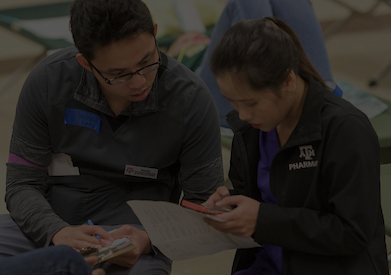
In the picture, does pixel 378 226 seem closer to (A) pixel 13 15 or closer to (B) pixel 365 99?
(B) pixel 365 99

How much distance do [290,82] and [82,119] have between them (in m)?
0.72

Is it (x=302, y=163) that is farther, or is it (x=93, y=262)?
(x=93, y=262)

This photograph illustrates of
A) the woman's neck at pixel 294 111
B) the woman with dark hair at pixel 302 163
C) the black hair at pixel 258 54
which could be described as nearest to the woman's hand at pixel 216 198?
the woman with dark hair at pixel 302 163

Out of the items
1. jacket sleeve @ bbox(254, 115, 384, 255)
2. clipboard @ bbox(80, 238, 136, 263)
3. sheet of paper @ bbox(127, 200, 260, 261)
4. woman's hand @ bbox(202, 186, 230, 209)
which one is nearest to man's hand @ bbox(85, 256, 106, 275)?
clipboard @ bbox(80, 238, 136, 263)

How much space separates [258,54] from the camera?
1221 millimetres

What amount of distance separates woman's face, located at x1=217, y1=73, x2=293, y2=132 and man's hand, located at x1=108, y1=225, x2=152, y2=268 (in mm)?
537

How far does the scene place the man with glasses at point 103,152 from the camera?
1.63 m

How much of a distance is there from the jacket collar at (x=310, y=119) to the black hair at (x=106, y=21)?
0.49 m

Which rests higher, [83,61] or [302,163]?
[83,61]

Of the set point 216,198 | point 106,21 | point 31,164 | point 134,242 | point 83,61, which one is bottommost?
point 134,242

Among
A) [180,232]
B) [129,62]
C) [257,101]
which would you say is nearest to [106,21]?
[129,62]

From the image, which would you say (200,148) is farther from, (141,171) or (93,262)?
(93,262)

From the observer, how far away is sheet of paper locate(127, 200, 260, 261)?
1.30 m

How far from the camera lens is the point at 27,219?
5.52 ft
